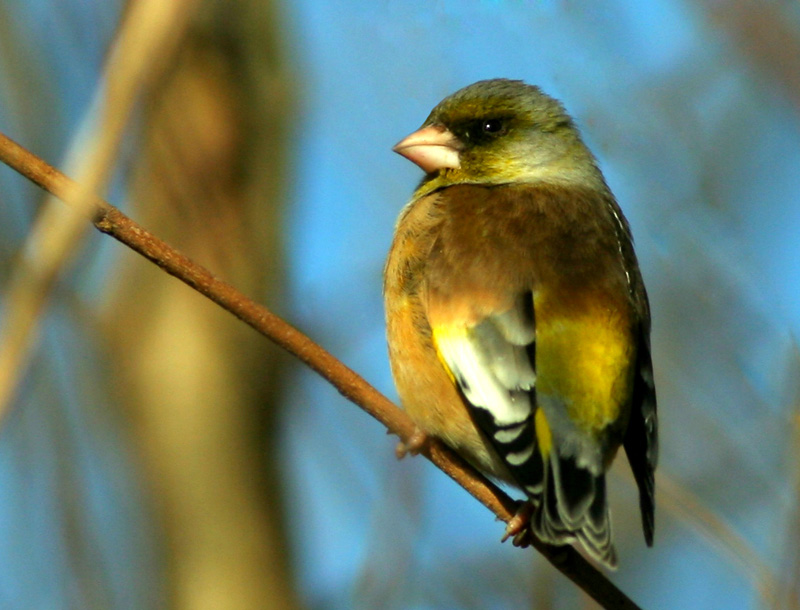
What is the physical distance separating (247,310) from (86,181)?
769mm

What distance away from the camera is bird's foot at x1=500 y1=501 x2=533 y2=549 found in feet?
11.8

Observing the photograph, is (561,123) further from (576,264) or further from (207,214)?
(207,214)

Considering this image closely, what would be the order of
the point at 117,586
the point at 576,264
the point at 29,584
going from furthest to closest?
1. the point at 117,586
2. the point at 29,584
3. the point at 576,264

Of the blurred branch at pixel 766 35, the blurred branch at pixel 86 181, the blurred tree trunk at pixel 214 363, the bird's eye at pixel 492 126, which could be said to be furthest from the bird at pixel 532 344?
the blurred tree trunk at pixel 214 363

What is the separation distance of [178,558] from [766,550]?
5084 millimetres

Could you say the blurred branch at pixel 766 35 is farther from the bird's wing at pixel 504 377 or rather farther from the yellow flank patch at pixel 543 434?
the yellow flank patch at pixel 543 434

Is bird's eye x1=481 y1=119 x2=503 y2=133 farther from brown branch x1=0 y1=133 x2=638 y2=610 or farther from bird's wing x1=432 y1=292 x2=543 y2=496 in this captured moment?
brown branch x1=0 y1=133 x2=638 y2=610

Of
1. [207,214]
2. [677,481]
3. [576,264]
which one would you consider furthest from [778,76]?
[207,214]

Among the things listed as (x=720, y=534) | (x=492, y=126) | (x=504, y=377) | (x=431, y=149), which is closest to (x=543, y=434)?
Answer: (x=504, y=377)

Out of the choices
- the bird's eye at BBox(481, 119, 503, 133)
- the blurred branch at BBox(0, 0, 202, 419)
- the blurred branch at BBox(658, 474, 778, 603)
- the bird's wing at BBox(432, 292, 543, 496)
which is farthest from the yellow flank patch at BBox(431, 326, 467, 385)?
the blurred branch at BBox(0, 0, 202, 419)

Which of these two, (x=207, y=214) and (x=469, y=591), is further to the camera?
(x=207, y=214)

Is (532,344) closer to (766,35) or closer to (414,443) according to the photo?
(414,443)

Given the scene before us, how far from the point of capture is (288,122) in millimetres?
9062

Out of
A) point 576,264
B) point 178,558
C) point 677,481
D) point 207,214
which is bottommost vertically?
point 178,558
